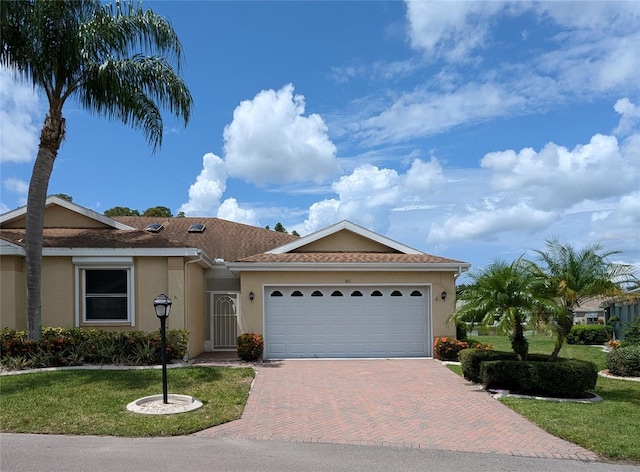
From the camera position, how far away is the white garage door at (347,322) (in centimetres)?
1522

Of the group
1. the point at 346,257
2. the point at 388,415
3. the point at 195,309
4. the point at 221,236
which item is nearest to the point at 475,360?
the point at 388,415

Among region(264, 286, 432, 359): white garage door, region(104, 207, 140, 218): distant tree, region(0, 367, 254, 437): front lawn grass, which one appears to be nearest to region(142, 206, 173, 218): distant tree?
region(104, 207, 140, 218): distant tree

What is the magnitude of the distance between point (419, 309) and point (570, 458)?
29.4 ft

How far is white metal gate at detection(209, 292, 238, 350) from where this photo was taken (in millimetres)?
17375

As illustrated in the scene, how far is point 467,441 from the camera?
23.8 ft

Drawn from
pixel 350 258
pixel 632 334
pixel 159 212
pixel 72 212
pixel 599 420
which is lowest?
pixel 599 420

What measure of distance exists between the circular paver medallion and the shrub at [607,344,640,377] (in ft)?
36.5

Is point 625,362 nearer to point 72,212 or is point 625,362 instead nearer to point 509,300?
point 509,300

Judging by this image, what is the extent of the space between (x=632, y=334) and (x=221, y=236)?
15482mm

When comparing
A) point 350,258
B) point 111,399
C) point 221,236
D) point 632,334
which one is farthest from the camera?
point 221,236

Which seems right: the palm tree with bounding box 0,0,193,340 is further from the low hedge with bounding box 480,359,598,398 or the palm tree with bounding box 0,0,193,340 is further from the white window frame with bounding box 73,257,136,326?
the low hedge with bounding box 480,359,598,398

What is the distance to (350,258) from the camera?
51.4ft

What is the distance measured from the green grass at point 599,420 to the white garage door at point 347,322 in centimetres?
548

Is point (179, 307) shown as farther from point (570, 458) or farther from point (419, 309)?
point (570, 458)
